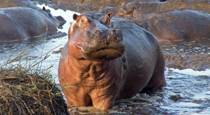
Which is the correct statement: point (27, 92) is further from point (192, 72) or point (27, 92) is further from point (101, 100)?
point (192, 72)

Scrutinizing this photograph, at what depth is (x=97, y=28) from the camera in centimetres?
572

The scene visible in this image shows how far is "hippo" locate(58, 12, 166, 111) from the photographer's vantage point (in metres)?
5.63

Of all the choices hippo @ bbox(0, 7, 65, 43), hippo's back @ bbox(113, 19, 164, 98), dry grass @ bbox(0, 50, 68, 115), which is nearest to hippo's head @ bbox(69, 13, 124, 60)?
dry grass @ bbox(0, 50, 68, 115)

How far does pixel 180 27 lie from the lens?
42.9 feet

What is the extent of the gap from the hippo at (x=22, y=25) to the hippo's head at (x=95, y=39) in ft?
21.4

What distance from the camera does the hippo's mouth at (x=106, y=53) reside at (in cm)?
556

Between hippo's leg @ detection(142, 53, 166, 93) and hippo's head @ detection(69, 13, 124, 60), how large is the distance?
2016mm

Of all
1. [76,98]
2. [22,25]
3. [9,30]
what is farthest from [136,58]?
[22,25]

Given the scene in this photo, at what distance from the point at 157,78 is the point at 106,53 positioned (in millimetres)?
2494

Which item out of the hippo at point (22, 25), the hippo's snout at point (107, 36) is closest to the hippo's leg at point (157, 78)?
the hippo's snout at point (107, 36)

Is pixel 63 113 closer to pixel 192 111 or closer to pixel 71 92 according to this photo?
pixel 71 92

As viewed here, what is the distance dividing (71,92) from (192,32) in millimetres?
7063

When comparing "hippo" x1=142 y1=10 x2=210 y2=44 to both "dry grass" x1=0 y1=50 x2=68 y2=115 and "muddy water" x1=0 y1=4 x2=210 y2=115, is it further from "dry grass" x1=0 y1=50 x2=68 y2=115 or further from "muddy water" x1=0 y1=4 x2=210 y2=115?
"dry grass" x1=0 y1=50 x2=68 y2=115

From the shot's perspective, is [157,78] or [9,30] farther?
[9,30]
